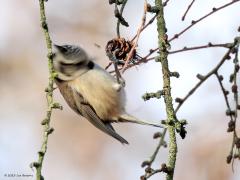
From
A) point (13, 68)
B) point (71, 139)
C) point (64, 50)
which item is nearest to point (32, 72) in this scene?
point (13, 68)

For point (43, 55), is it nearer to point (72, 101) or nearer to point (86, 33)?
point (86, 33)

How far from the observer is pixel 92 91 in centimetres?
398

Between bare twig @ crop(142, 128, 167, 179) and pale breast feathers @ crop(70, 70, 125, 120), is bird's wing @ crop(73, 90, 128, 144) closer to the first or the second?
pale breast feathers @ crop(70, 70, 125, 120)

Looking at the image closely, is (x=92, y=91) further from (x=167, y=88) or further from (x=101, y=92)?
(x=167, y=88)

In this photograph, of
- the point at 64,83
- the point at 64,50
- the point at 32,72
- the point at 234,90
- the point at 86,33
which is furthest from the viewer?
the point at 32,72

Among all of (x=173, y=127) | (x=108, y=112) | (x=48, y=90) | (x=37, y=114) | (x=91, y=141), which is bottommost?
(x=173, y=127)

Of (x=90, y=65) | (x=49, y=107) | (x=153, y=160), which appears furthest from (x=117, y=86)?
(x=49, y=107)

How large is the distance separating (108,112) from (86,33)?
2264mm

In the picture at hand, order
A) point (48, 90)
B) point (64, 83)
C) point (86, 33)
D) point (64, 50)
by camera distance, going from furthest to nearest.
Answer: point (86, 33)
point (64, 83)
point (64, 50)
point (48, 90)

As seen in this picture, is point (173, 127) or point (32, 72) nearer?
point (173, 127)

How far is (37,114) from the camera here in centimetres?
673

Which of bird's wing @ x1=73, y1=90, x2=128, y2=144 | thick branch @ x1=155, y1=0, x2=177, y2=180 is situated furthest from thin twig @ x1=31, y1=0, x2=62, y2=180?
bird's wing @ x1=73, y1=90, x2=128, y2=144

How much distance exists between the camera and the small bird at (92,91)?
3.68m

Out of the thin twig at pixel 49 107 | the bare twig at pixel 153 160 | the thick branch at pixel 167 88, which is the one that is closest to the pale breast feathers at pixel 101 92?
the bare twig at pixel 153 160
